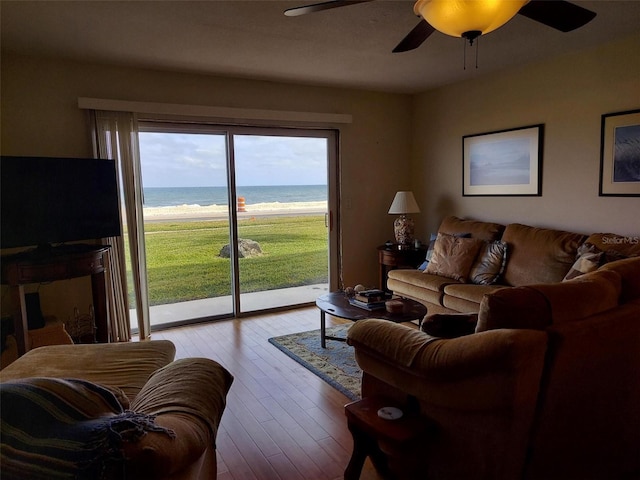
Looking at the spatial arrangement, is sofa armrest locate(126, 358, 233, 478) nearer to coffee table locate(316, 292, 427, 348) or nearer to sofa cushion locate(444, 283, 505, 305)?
coffee table locate(316, 292, 427, 348)

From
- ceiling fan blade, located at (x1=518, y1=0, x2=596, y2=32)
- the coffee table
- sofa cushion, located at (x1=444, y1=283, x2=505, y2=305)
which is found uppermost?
ceiling fan blade, located at (x1=518, y1=0, x2=596, y2=32)

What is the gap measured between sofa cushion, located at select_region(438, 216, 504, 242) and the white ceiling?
148 cm

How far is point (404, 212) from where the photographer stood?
4887 millimetres

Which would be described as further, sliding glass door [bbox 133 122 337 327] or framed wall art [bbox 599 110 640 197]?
sliding glass door [bbox 133 122 337 327]

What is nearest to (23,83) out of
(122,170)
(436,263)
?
(122,170)

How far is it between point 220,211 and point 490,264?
2.67 metres

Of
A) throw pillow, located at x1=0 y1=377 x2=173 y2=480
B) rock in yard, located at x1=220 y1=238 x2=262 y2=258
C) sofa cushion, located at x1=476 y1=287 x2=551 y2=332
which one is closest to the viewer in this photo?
throw pillow, located at x1=0 y1=377 x2=173 y2=480

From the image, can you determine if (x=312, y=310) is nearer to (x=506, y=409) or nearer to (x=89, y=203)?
(x=89, y=203)

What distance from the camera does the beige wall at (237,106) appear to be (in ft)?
11.7

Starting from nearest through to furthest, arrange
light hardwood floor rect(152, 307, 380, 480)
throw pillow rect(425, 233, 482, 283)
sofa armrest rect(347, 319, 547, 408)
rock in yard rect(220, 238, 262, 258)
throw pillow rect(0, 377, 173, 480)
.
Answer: throw pillow rect(0, 377, 173, 480) < sofa armrest rect(347, 319, 547, 408) < light hardwood floor rect(152, 307, 380, 480) < throw pillow rect(425, 233, 482, 283) < rock in yard rect(220, 238, 262, 258)

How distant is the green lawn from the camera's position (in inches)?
190

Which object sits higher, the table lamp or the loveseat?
the table lamp

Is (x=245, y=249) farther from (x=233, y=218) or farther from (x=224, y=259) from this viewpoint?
(x=233, y=218)

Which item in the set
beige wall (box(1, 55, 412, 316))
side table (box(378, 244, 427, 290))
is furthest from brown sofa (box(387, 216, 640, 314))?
beige wall (box(1, 55, 412, 316))
